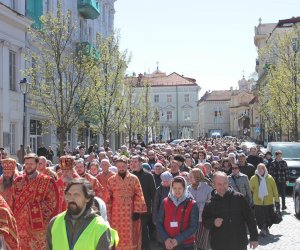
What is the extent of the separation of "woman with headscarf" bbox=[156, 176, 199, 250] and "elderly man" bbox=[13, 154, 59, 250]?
1478mm

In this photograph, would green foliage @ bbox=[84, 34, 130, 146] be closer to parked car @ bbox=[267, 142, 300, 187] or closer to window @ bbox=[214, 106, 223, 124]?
parked car @ bbox=[267, 142, 300, 187]

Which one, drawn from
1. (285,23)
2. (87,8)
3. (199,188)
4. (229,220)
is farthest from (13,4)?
(285,23)

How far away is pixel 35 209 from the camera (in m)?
7.62

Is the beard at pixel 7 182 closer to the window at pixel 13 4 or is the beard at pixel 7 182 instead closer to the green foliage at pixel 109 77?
the window at pixel 13 4

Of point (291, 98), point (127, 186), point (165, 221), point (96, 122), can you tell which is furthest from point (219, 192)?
point (291, 98)

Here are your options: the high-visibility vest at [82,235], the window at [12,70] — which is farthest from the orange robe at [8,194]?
the window at [12,70]

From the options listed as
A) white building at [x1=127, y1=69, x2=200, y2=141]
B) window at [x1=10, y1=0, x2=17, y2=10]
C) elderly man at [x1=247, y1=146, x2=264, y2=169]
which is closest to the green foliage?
window at [x1=10, y1=0, x2=17, y2=10]

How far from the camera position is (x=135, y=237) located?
9.58 metres

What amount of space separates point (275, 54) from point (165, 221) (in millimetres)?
33925

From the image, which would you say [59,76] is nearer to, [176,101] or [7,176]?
[7,176]

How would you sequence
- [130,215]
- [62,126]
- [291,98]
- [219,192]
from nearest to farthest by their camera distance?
[219,192] → [130,215] → [62,126] → [291,98]

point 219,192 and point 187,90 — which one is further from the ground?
point 187,90

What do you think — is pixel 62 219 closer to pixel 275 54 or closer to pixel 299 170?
pixel 299 170

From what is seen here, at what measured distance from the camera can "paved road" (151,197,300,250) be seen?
11246 millimetres
